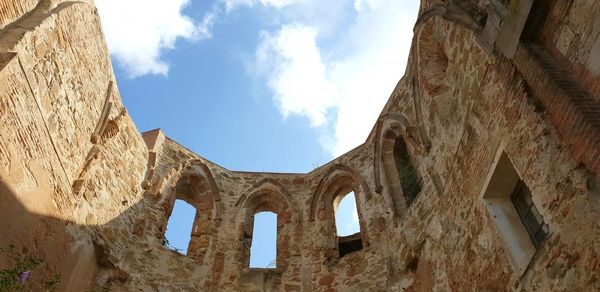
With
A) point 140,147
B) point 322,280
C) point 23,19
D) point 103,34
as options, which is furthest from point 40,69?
point 322,280

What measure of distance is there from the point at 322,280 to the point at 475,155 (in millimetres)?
4412

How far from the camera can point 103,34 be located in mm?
9102

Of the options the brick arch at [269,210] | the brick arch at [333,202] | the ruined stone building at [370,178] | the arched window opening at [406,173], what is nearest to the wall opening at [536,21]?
the ruined stone building at [370,178]

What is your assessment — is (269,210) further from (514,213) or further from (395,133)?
(514,213)

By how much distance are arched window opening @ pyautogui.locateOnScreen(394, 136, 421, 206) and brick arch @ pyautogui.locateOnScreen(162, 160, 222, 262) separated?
4.22 m

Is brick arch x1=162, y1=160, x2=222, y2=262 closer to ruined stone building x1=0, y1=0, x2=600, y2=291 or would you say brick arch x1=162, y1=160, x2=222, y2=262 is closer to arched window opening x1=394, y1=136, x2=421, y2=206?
ruined stone building x1=0, y1=0, x2=600, y2=291

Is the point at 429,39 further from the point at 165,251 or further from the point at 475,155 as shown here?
the point at 165,251

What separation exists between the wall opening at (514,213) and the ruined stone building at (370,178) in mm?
20

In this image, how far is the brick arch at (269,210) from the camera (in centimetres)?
1028

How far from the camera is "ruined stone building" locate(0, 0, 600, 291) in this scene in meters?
4.50

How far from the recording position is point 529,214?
530 centimetres

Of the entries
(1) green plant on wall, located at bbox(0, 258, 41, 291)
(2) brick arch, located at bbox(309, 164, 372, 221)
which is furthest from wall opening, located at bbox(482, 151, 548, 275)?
(1) green plant on wall, located at bbox(0, 258, 41, 291)

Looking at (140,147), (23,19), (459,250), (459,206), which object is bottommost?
(459,250)

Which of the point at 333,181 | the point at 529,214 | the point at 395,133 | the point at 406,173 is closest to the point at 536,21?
the point at 529,214
